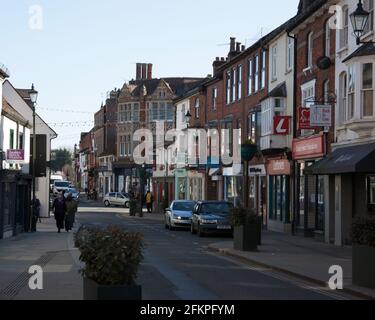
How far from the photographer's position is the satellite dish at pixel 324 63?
2875cm

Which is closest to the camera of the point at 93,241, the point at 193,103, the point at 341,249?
the point at 93,241

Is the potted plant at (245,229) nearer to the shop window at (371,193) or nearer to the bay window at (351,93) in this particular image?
the shop window at (371,193)

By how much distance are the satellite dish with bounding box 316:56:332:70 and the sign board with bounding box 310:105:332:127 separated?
202 centimetres

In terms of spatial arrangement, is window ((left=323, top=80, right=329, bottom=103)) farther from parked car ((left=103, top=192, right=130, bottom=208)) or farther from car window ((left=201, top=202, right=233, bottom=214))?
parked car ((left=103, top=192, right=130, bottom=208))

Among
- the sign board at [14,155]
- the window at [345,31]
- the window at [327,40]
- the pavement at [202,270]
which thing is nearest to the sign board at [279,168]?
the pavement at [202,270]

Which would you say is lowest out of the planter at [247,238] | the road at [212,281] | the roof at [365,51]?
the road at [212,281]

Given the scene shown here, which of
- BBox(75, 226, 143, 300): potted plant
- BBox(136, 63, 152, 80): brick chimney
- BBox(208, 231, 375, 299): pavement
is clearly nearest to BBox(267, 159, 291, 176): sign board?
BBox(208, 231, 375, 299): pavement

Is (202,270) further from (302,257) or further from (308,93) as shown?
(308,93)

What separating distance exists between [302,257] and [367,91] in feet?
20.0

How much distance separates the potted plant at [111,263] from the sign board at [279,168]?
84.9 ft

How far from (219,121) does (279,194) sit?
48.2 ft
